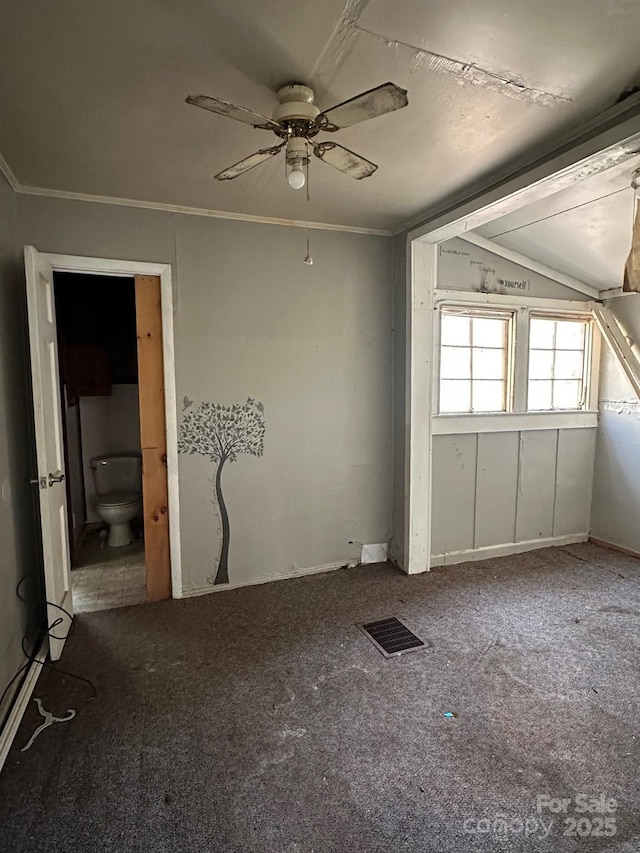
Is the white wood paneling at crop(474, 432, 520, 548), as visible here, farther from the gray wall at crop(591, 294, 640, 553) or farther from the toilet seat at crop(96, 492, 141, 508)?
the toilet seat at crop(96, 492, 141, 508)

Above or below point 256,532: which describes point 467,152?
above

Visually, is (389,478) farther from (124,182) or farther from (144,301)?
(124,182)

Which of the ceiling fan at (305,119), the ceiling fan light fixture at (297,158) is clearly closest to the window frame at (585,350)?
the ceiling fan at (305,119)

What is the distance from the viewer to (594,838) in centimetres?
138

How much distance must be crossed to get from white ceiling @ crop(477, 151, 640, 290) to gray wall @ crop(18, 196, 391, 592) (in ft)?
3.02

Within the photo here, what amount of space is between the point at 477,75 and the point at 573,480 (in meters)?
3.19

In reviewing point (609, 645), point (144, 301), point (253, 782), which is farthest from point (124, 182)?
point (609, 645)

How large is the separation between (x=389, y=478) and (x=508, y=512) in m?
1.02

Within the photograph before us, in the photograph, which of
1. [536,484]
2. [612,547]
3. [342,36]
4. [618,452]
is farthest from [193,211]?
[612,547]

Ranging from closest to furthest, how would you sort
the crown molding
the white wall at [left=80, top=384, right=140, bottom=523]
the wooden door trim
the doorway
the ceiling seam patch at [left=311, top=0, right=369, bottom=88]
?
1. the ceiling seam patch at [left=311, top=0, right=369, bottom=88]
2. the doorway
3. the crown molding
4. the wooden door trim
5. the white wall at [left=80, top=384, right=140, bottom=523]

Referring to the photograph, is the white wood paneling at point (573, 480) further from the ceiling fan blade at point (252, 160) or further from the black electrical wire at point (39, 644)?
the black electrical wire at point (39, 644)

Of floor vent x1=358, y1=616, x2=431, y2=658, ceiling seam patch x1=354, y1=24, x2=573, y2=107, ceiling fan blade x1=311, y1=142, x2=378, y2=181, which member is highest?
ceiling seam patch x1=354, y1=24, x2=573, y2=107

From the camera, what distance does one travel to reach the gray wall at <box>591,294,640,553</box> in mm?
3557

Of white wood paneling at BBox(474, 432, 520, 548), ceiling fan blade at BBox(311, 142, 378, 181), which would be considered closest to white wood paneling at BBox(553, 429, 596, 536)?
white wood paneling at BBox(474, 432, 520, 548)
